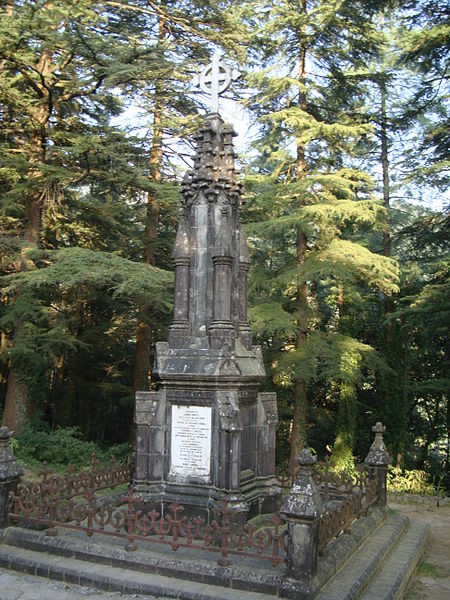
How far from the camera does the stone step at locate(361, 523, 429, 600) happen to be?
643cm

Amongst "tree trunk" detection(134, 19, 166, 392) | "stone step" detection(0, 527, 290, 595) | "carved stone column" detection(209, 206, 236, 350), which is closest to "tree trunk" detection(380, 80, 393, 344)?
"tree trunk" detection(134, 19, 166, 392)

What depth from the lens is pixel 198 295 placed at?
28.5ft

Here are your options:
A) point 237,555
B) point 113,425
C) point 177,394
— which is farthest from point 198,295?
point 113,425

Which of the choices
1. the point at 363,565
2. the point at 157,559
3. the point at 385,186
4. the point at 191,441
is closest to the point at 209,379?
the point at 191,441

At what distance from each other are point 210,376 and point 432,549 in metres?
5.13

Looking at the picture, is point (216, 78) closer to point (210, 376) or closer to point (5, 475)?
point (210, 376)

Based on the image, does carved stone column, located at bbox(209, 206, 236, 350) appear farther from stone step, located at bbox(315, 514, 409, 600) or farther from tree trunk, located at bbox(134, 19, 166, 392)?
tree trunk, located at bbox(134, 19, 166, 392)

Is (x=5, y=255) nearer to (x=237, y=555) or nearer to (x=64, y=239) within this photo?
(x=64, y=239)

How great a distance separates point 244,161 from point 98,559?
1469 cm

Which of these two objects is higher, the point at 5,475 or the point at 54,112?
the point at 54,112

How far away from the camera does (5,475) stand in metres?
7.74

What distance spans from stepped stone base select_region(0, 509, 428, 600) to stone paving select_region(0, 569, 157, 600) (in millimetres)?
80

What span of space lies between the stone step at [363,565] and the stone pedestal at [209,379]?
1.57 metres

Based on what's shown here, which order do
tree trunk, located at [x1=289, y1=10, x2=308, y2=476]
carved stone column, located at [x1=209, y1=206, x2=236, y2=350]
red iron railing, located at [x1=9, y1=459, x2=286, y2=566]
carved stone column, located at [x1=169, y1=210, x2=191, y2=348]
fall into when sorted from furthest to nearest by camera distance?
tree trunk, located at [x1=289, y1=10, x2=308, y2=476] → carved stone column, located at [x1=169, y1=210, x2=191, y2=348] → carved stone column, located at [x1=209, y1=206, x2=236, y2=350] → red iron railing, located at [x1=9, y1=459, x2=286, y2=566]
